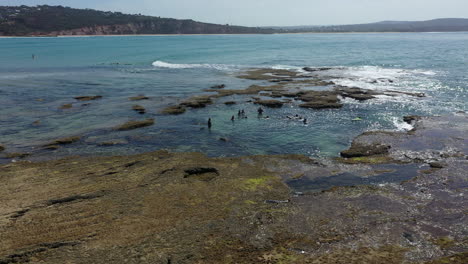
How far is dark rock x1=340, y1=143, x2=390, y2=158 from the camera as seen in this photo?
1129 inches

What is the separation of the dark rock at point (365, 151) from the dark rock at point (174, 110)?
23.1 meters

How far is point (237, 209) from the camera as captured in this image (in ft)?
64.4

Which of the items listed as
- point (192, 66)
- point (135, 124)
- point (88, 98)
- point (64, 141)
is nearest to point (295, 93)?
point (135, 124)

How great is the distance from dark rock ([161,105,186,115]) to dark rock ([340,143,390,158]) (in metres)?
23.1

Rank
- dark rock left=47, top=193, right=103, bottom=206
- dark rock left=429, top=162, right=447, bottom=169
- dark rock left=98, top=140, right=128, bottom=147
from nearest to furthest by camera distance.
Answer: dark rock left=47, top=193, right=103, bottom=206, dark rock left=429, top=162, right=447, bottom=169, dark rock left=98, top=140, right=128, bottom=147

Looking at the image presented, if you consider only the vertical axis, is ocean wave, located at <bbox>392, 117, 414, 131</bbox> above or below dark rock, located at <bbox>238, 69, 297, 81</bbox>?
below

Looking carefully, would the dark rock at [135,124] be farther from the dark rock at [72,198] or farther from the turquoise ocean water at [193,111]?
the dark rock at [72,198]

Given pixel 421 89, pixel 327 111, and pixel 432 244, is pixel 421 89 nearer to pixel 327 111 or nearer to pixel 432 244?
pixel 327 111

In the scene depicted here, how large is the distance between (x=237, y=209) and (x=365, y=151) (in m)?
15.6

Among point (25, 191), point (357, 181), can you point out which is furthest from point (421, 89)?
point (25, 191)

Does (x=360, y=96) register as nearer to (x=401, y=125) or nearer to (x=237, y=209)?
(x=401, y=125)

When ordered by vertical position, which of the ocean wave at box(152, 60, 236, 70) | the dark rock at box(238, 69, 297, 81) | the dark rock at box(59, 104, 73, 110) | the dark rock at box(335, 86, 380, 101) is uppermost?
the ocean wave at box(152, 60, 236, 70)

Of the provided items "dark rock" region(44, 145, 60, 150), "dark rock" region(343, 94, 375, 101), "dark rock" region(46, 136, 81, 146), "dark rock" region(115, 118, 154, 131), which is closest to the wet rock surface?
"dark rock" region(44, 145, 60, 150)

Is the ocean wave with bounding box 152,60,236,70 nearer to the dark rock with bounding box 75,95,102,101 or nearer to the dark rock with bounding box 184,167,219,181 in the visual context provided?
the dark rock with bounding box 75,95,102,101
